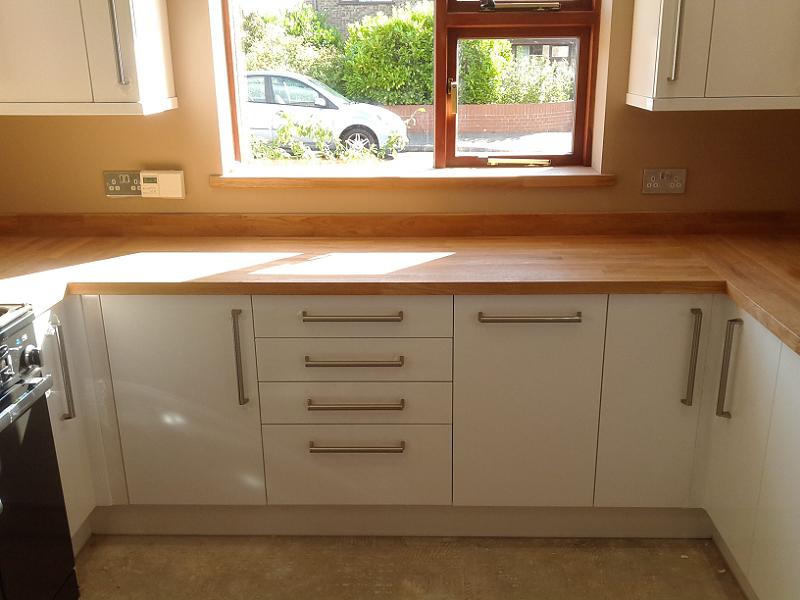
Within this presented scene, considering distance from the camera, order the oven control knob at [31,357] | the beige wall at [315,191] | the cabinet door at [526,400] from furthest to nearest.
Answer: the beige wall at [315,191] → the cabinet door at [526,400] → the oven control knob at [31,357]

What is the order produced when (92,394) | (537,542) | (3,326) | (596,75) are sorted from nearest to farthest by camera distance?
1. (3,326)
2. (92,394)
3. (537,542)
4. (596,75)

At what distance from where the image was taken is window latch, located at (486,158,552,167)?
2.66 meters

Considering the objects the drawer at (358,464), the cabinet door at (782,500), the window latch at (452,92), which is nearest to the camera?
the cabinet door at (782,500)

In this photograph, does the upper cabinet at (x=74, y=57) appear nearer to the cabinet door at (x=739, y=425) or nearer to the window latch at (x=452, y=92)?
the window latch at (x=452, y=92)

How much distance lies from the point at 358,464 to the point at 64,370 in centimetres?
88

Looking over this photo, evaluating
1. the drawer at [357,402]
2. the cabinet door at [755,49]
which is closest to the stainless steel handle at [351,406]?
the drawer at [357,402]

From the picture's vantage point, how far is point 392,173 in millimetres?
2613

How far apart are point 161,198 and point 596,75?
1.55 m

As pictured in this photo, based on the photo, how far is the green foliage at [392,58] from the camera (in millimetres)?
2539

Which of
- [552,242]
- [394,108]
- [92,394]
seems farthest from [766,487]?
[92,394]

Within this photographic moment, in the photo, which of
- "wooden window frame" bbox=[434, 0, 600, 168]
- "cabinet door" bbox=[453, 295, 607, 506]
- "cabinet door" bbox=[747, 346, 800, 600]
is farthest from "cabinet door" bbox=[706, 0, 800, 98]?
"cabinet door" bbox=[747, 346, 800, 600]

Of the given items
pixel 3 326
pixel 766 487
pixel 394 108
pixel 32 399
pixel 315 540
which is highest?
pixel 394 108

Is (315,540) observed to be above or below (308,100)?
below

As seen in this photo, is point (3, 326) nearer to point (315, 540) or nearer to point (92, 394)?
point (92, 394)
